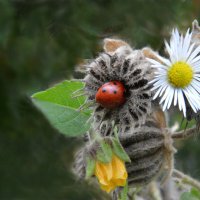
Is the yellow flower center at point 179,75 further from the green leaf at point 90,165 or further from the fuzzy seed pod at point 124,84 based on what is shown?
the green leaf at point 90,165

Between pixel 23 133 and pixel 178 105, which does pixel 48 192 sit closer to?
pixel 23 133

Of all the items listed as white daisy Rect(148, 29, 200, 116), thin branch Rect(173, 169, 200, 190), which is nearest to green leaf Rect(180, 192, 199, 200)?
thin branch Rect(173, 169, 200, 190)

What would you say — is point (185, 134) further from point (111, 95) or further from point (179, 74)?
point (111, 95)

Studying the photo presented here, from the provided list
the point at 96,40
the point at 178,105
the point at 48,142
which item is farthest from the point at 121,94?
the point at 48,142

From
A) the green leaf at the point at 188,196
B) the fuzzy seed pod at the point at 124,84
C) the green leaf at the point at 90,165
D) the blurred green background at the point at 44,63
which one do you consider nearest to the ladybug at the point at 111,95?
the fuzzy seed pod at the point at 124,84

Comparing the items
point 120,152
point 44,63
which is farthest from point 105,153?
point 44,63

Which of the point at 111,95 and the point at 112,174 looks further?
the point at 112,174
